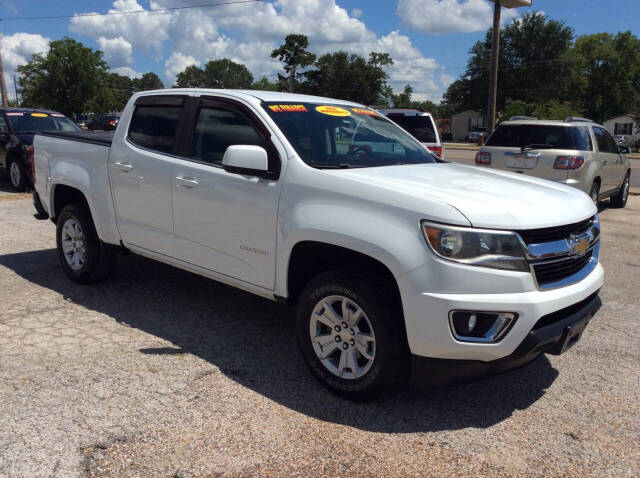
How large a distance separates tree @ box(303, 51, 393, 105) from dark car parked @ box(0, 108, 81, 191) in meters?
67.5

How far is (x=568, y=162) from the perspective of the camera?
9.39 metres

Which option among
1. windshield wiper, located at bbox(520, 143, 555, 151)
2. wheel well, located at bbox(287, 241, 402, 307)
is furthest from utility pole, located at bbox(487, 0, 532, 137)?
wheel well, located at bbox(287, 241, 402, 307)

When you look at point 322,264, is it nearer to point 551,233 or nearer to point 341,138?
point 341,138

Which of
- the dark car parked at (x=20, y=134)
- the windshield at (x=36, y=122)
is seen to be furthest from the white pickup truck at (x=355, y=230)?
the windshield at (x=36, y=122)

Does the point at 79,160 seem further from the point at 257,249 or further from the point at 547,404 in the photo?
the point at 547,404

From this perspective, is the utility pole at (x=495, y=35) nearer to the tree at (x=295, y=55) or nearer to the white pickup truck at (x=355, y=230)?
the white pickup truck at (x=355, y=230)

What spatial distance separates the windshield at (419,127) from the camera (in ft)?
41.4

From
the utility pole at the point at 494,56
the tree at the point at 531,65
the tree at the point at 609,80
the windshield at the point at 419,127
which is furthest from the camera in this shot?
the tree at the point at 609,80

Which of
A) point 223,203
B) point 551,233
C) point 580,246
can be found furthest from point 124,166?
point 580,246

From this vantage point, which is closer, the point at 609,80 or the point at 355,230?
the point at 355,230

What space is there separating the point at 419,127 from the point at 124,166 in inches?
347

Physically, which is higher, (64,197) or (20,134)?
(20,134)

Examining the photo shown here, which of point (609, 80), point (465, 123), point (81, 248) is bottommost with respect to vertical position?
point (465, 123)

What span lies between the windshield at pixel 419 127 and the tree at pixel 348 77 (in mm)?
66897
